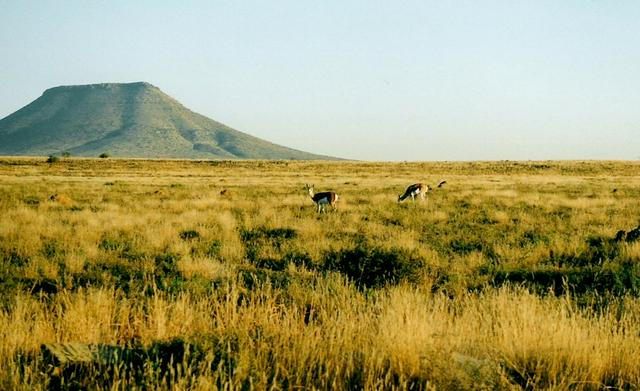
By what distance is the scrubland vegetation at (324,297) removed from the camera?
3.41 m

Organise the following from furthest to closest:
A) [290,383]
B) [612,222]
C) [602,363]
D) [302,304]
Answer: [612,222] → [302,304] → [602,363] → [290,383]

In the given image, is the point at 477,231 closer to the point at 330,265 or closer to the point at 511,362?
the point at 330,265

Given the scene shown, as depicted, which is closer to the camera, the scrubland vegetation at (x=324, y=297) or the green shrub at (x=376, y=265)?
the scrubland vegetation at (x=324, y=297)

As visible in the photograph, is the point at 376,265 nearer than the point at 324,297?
No

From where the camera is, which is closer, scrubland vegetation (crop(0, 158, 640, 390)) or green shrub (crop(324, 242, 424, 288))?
scrubland vegetation (crop(0, 158, 640, 390))

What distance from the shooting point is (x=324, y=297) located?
18.3 feet

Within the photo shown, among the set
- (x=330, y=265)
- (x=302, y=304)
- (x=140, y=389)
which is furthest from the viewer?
(x=330, y=265)

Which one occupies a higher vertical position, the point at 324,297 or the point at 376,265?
the point at 324,297

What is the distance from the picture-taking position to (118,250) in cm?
974

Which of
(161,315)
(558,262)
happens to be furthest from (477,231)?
(161,315)

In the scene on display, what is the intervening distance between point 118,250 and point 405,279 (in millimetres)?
6360

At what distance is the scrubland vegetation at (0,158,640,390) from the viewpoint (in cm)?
341

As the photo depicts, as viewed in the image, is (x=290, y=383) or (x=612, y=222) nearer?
(x=290, y=383)

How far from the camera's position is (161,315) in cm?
434
